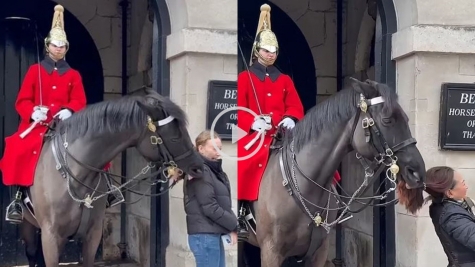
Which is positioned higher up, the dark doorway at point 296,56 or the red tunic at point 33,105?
the dark doorway at point 296,56

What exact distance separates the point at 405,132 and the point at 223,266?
1.49m

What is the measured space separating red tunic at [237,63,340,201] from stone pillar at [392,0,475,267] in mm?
1093

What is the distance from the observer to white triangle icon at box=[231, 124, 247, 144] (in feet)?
20.1

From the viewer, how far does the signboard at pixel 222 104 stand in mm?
6680

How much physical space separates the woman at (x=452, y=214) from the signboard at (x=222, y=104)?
8.20 ft

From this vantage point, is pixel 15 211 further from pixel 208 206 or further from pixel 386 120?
pixel 386 120

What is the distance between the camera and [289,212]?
543 centimetres

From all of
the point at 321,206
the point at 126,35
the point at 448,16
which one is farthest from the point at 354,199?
the point at 126,35

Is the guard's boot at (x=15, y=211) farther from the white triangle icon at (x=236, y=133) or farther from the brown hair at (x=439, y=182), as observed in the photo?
the brown hair at (x=439, y=182)

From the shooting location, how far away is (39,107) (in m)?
6.34

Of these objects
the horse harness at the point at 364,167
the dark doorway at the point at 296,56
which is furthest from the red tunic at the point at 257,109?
the dark doorway at the point at 296,56

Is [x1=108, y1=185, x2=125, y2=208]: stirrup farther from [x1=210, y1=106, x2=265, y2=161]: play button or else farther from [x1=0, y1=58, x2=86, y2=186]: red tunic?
[x1=210, y1=106, x2=265, y2=161]: play button

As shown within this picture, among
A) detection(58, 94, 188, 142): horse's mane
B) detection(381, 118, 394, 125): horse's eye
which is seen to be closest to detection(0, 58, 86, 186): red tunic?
detection(58, 94, 188, 142): horse's mane

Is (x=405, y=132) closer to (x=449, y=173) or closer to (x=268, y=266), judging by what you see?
(x=449, y=173)
